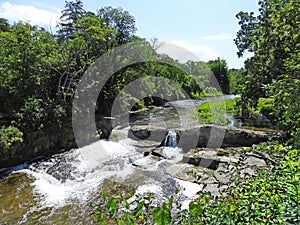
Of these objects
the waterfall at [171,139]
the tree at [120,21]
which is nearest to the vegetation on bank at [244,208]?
the waterfall at [171,139]

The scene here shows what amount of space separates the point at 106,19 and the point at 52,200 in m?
12.2

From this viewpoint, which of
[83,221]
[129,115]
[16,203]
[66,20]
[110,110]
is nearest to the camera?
[83,221]

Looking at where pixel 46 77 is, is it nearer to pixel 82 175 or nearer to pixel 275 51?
pixel 82 175

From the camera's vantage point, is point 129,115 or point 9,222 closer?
point 9,222

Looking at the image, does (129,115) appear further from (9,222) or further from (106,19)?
(9,222)

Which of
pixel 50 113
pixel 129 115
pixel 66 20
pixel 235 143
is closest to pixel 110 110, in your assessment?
pixel 129 115

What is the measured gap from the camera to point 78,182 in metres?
7.12

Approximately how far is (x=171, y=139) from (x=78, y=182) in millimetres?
4699

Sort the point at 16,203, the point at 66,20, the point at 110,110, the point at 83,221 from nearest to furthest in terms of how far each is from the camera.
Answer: the point at 83,221 → the point at 16,203 → the point at 110,110 → the point at 66,20

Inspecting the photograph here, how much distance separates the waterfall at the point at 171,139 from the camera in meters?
10.2

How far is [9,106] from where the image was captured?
956 cm

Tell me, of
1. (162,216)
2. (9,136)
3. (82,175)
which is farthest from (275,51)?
(9,136)

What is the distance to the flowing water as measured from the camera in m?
5.43

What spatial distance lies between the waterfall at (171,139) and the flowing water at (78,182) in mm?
47
